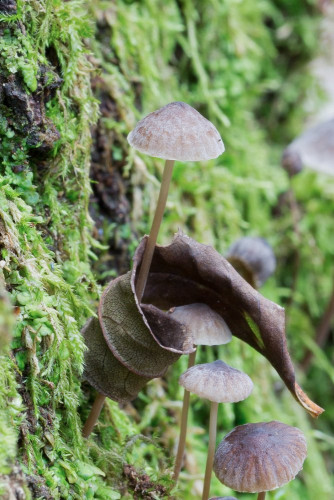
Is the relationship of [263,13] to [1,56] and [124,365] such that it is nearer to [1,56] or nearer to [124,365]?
[1,56]

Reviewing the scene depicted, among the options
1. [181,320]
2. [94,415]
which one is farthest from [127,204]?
[94,415]

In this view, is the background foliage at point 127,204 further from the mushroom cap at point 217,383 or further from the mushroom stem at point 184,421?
the mushroom cap at point 217,383

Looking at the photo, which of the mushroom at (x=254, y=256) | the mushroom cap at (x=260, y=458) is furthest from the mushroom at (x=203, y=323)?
the mushroom at (x=254, y=256)

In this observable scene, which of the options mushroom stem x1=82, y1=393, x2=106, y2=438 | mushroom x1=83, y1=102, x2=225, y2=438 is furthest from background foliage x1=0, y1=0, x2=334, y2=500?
mushroom x1=83, y1=102, x2=225, y2=438

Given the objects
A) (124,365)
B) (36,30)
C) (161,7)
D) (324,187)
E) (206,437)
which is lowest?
(206,437)

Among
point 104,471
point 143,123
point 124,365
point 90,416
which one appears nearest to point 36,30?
point 143,123

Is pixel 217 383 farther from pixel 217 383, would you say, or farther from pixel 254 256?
pixel 254 256
